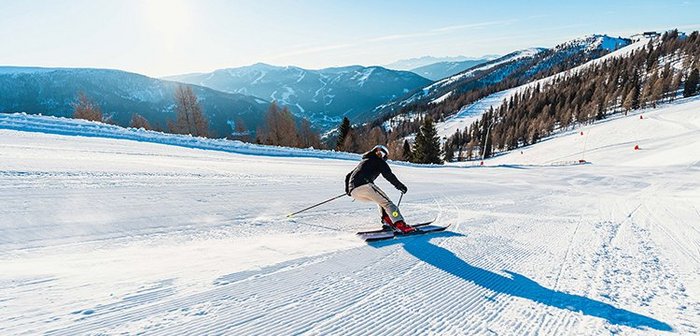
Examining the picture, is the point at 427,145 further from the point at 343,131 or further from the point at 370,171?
the point at 370,171

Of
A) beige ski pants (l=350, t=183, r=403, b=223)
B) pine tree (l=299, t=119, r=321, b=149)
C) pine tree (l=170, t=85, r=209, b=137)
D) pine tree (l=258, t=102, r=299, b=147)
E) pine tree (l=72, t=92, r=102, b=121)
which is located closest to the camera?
beige ski pants (l=350, t=183, r=403, b=223)

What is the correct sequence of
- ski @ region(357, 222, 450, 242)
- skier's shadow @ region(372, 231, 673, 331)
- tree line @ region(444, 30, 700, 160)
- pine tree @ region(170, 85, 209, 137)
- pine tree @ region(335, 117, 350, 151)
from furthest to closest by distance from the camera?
tree line @ region(444, 30, 700, 160) → pine tree @ region(335, 117, 350, 151) → pine tree @ region(170, 85, 209, 137) → ski @ region(357, 222, 450, 242) → skier's shadow @ region(372, 231, 673, 331)

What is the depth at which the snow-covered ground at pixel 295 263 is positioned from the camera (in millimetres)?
3607

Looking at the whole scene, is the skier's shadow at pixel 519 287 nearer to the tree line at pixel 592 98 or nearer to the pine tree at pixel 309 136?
the pine tree at pixel 309 136

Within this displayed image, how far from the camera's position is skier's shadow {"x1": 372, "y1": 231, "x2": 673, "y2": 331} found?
414cm

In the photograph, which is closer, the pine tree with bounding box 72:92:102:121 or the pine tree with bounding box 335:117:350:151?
the pine tree with bounding box 72:92:102:121

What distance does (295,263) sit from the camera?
5047 mm

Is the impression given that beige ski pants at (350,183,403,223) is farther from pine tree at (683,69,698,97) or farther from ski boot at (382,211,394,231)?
pine tree at (683,69,698,97)

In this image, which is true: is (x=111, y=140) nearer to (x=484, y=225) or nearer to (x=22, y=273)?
(x=22, y=273)

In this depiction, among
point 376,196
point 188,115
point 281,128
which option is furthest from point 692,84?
point 376,196

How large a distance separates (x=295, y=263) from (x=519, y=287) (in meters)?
3.26

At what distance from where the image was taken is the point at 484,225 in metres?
8.50

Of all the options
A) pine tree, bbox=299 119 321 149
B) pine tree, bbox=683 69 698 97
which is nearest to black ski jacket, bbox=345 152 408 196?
pine tree, bbox=299 119 321 149

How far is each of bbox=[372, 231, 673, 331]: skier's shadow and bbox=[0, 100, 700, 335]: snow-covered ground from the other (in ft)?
0.10
